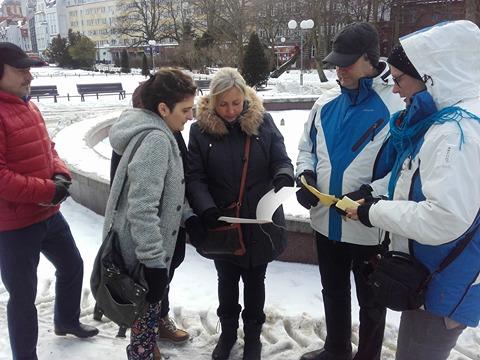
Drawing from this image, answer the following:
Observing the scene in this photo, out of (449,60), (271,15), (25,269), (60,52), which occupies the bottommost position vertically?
(25,269)

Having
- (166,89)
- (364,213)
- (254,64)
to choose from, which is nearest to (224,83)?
(166,89)

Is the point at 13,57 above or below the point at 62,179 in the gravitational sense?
above

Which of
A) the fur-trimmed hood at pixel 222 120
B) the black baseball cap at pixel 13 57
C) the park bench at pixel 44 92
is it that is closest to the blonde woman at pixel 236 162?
the fur-trimmed hood at pixel 222 120

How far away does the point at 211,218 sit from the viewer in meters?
2.59

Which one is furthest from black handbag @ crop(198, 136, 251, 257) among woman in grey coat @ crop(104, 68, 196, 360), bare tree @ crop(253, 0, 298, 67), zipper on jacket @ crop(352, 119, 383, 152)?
bare tree @ crop(253, 0, 298, 67)

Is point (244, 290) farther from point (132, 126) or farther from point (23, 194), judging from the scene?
point (23, 194)

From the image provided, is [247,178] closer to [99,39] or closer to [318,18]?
[318,18]

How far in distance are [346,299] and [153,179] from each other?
4.75ft

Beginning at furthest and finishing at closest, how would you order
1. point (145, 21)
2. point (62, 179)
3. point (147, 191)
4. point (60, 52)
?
point (60, 52) → point (145, 21) → point (62, 179) → point (147, 191)

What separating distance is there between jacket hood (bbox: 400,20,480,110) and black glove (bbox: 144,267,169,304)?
1.47 meters

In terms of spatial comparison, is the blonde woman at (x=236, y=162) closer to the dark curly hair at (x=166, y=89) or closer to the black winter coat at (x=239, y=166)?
the black winter coat at (x=239, y=166)

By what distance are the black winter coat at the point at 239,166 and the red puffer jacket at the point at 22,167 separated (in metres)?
0.87

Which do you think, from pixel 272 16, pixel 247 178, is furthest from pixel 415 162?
pixel 272 16

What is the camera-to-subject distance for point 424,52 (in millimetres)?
1762
